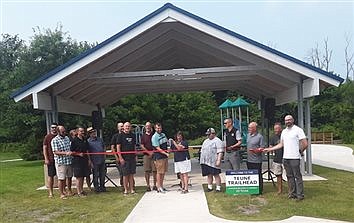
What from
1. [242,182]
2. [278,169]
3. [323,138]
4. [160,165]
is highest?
[160,165]

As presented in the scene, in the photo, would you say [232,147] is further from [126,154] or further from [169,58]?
[169,58]

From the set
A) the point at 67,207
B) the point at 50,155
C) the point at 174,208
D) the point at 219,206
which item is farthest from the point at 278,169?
the point at 50,155

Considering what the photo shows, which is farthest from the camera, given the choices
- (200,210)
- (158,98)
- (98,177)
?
(158,98)

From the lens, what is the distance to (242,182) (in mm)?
9750

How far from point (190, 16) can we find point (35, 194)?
19.5ft

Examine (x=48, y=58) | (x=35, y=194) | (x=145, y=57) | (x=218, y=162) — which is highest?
(x=48, y=58)

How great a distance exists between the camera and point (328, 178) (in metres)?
12.5

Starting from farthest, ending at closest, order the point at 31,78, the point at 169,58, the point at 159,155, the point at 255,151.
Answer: the point at 31,78 < the point at 169,58 < the point at 159,155 < the point at 255,151

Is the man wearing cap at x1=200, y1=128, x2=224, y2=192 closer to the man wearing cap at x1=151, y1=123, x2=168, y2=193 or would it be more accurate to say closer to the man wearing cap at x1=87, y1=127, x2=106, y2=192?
the man wearing cap at x1=151, y1=123, x2=168, y2=193

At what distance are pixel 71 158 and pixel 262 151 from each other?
435cm

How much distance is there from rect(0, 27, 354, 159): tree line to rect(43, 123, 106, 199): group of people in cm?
1064

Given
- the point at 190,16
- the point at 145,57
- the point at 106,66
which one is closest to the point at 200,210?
the point at 190,16

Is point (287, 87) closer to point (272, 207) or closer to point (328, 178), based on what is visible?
point (328, 178)

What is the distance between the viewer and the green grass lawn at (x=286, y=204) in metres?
7.93
